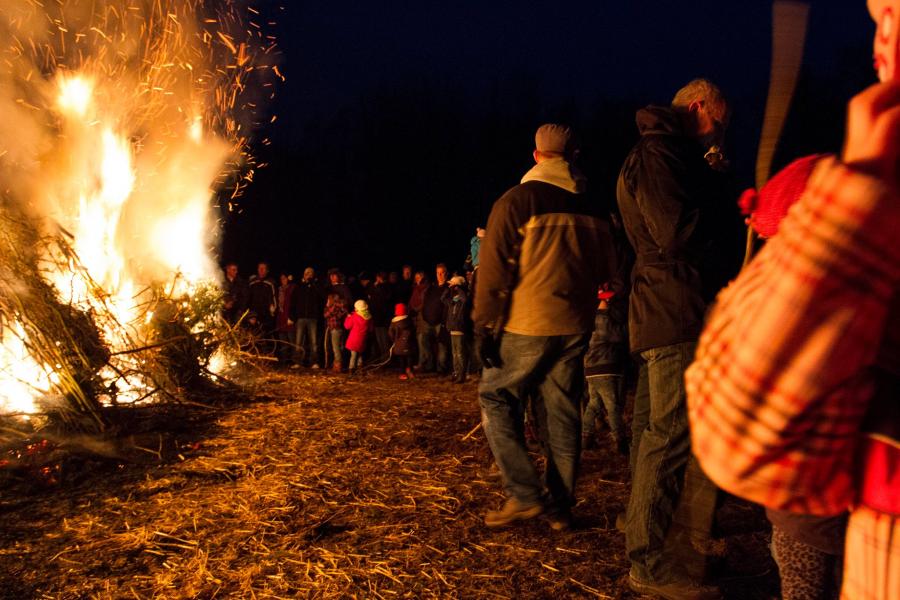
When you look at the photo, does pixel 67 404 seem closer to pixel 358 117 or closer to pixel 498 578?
pixel 498 578

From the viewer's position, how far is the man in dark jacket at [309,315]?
1303 cm

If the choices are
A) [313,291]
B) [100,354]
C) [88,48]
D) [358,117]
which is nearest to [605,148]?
[358,117]

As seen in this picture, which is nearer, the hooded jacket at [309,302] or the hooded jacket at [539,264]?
the hooded jacket at [539,264]

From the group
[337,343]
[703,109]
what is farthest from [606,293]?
[337,343]

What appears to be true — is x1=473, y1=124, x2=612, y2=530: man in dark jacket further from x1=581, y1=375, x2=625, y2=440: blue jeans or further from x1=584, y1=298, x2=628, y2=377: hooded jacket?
x1=584, y1=298, x2=628, y2=377: hooded jacket

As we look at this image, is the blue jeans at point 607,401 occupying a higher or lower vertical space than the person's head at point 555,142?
lower

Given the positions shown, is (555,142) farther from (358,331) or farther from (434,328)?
(358,331)

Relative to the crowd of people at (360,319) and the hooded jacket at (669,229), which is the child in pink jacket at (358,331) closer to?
the crowd of people at (360,319)

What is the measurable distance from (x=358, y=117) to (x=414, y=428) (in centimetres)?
3332

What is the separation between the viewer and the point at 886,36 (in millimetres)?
957

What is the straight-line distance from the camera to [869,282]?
31.5 inches

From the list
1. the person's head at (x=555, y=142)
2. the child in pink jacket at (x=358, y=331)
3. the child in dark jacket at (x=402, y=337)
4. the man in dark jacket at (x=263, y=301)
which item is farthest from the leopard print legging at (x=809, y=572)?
the man in dark jacket at (x=263, y=301)

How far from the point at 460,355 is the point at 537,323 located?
7.18 m

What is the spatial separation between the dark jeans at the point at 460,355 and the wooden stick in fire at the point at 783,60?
919 centimetres
